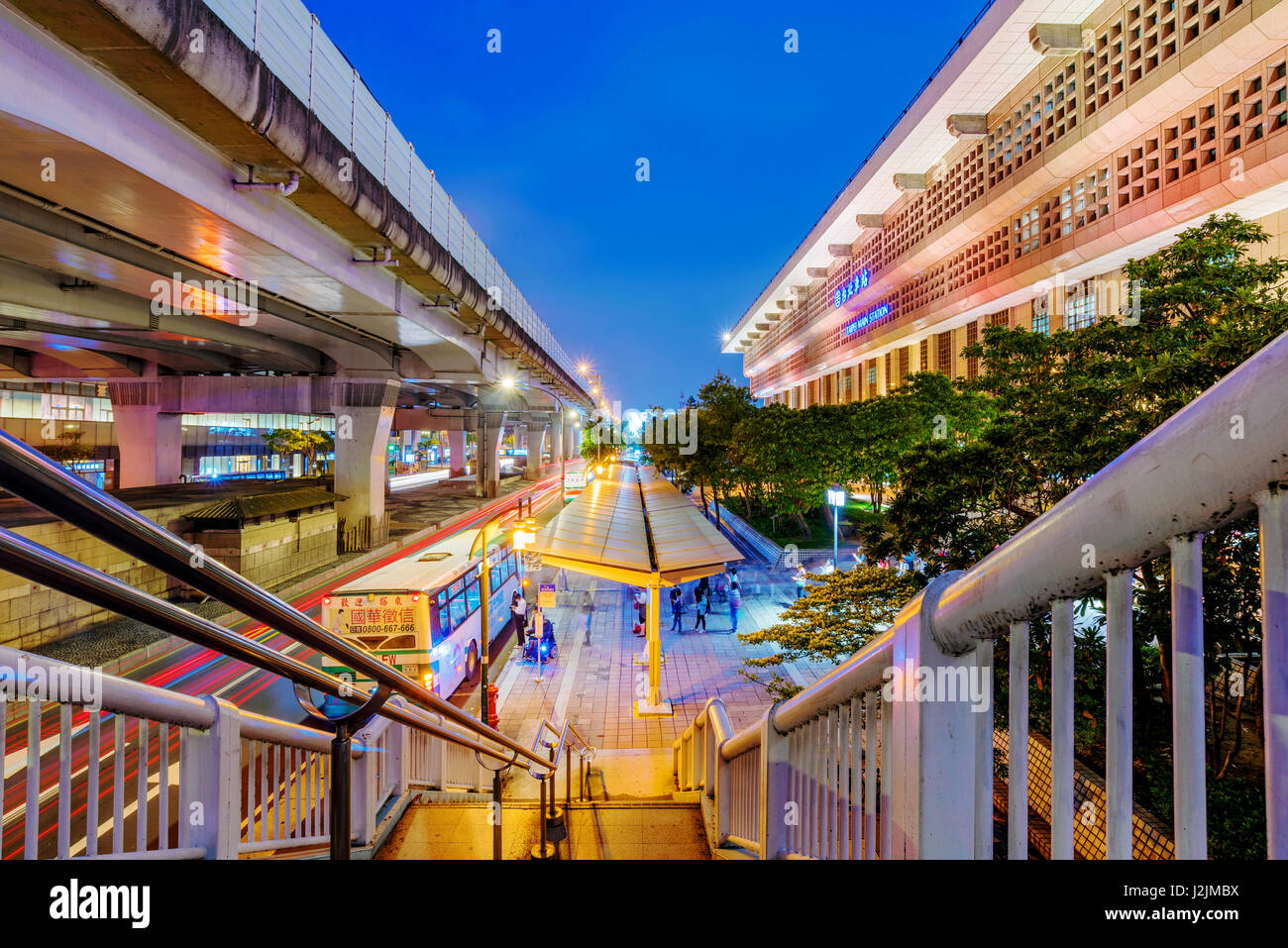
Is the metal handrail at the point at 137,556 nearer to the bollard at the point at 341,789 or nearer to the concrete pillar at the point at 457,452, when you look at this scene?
the bollard at the point at 341,789

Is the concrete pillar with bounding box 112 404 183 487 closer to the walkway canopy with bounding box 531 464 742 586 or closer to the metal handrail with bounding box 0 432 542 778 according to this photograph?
the walkway canopy with bounding box 531 464 742 586

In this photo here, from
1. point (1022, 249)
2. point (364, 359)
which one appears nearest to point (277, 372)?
point (364, 359)

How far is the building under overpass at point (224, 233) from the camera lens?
5645mm

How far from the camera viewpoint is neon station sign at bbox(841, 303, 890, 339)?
4081cm

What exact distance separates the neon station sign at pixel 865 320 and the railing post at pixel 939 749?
141 ft

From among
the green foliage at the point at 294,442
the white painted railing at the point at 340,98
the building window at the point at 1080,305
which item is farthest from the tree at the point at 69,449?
the building window at the point at 1080,305

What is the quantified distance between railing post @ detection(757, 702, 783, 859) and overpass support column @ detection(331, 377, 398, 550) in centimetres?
2211

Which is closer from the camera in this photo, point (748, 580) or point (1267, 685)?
point (1267, 685)

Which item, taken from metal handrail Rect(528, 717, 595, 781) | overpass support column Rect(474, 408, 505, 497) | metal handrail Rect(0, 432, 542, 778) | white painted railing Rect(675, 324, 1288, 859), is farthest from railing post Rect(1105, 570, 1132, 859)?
overpass support column Rect(474, 408, 505, 497)

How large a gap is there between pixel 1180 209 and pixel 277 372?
35554 mm

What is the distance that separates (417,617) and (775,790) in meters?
9.98
